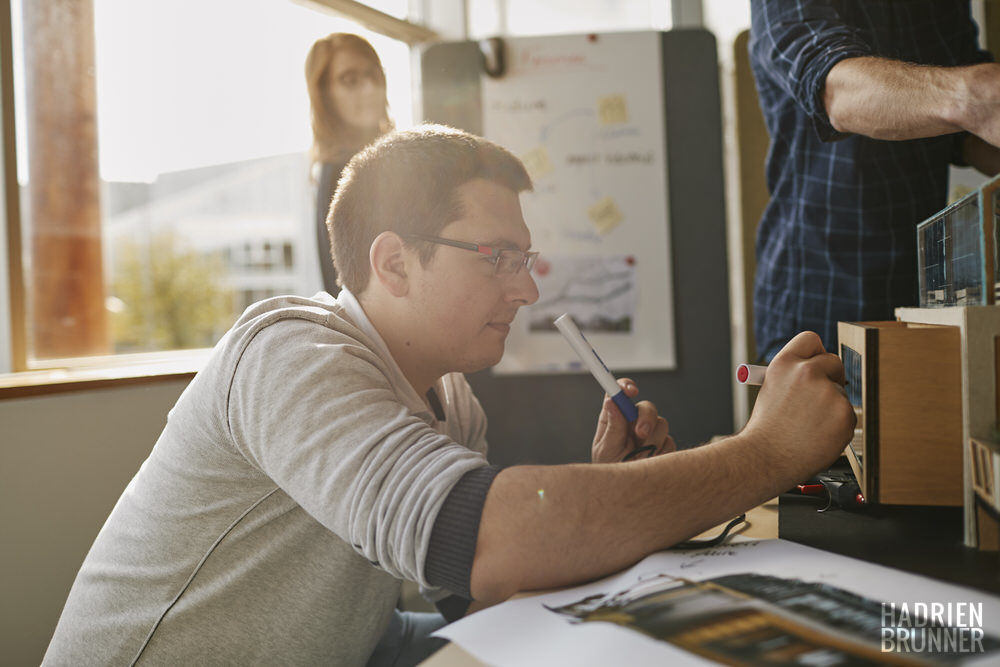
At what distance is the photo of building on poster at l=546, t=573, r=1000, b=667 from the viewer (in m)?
0.37

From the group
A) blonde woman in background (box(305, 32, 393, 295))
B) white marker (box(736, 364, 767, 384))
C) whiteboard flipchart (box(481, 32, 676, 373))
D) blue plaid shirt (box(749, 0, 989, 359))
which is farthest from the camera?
whiteboard flipchart (box(481, 32, 676, 373))

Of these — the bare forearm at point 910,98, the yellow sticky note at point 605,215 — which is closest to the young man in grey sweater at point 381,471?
the bare forearm at point 910,98

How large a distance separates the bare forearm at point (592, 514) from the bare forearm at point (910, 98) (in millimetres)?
454

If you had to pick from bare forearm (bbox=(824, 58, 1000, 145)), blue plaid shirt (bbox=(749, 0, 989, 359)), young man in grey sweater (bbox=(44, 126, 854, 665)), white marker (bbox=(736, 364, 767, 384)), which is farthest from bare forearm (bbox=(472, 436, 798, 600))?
blue plaid shirt (bbox=(749, 0, 989, 359))

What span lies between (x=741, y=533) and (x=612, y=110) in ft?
4.45

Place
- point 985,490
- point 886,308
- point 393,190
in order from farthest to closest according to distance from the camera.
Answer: point 886,308 → point 393,190 → point 985,490

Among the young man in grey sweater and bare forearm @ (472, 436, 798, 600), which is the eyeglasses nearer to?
the young man in grey sweater

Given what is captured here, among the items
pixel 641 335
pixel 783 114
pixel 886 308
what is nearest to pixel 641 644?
pixel 886 308

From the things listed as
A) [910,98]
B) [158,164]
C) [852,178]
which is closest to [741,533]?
[910,98]

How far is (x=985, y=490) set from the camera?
0.53 meters

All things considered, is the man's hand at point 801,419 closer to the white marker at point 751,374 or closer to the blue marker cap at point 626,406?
the white marker at point 751,374

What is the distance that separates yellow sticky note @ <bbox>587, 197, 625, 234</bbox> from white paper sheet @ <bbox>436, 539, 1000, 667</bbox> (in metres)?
1.30

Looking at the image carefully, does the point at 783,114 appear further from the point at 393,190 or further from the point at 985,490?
the point at 985,490

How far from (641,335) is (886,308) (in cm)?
74
